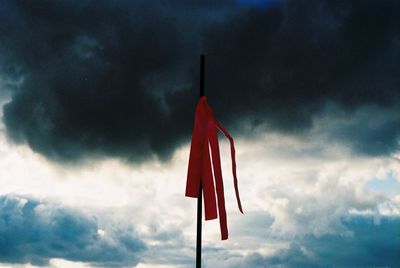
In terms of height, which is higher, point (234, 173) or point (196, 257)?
point (234, 173)

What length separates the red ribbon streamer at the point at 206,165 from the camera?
28.2ft

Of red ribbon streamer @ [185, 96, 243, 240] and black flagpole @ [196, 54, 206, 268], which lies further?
red ribbon streamer @ [185, 96, 243, 240]

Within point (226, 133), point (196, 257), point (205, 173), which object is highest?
point (226, 133)

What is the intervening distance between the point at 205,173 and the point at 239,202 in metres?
0.75

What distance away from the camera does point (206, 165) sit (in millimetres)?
8734

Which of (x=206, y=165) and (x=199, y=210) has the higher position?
(x=206, y=165)

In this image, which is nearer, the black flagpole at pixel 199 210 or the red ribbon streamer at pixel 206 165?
the black flagpole at pixel 199 210

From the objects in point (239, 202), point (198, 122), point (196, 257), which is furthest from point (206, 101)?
point (196, 257)

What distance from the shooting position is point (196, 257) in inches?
324

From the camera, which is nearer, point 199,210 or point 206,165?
point 199,210

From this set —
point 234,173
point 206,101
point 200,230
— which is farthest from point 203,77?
point 200,230

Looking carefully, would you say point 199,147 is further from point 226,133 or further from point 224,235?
point 224,235

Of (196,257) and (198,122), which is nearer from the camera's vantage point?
(196,257)

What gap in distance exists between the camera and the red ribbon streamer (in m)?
8.61
